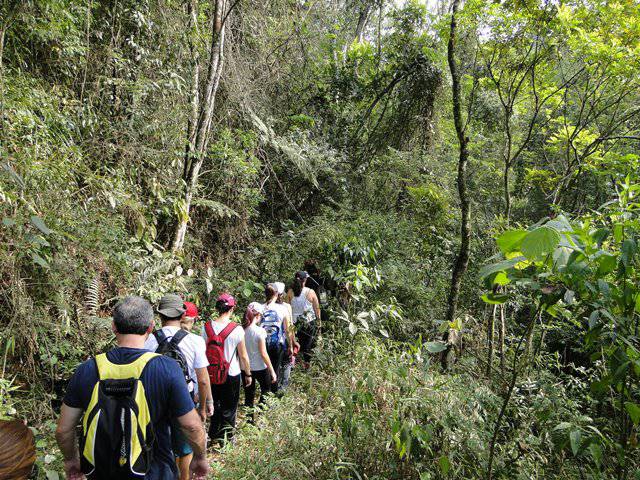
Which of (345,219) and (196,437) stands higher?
(345,219)

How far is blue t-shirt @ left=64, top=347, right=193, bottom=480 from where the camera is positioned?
2107mm

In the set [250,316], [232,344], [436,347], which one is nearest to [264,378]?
[250,316]

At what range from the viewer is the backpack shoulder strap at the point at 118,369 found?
207cm

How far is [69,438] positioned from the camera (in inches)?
85.9

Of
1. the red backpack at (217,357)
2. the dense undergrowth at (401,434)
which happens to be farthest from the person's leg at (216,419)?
the dense undergrowth at (401,434)

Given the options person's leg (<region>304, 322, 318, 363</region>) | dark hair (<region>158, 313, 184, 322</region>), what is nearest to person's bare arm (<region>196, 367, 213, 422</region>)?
dark hair (<region>158, 313, 184, 322</region>)

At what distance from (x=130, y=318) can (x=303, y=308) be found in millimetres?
3730

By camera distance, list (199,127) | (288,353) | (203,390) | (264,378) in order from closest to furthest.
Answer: (203,390)
(264,378)
(288,353)
(199,127)

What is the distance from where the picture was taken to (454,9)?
6137 millimetres

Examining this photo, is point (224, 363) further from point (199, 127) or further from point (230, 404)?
point (199, 127)

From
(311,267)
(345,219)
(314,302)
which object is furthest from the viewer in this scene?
(345,219)

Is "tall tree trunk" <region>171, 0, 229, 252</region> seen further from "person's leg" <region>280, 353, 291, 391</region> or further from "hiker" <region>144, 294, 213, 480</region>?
"hiker" <region>144, 294, 213, 480</region>

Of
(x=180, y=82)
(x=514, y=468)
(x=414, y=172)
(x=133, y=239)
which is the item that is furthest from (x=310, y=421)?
(x=414, y=172)

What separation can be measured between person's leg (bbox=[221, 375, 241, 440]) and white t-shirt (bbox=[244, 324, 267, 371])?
16.6 inches
